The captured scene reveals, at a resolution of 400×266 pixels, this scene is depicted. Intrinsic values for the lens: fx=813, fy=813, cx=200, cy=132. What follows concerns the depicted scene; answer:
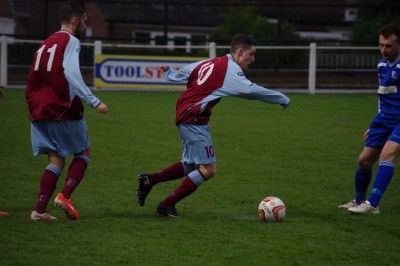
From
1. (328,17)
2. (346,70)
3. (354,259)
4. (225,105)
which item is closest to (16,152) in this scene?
(354,259)

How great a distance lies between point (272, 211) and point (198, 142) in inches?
37.8

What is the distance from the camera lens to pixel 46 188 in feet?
24.5

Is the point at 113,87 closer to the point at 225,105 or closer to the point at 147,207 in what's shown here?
the point at 225,105

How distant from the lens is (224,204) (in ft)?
28.5

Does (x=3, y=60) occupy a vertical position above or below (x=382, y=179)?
above

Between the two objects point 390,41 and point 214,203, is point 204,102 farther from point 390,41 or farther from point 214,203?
point 390,41

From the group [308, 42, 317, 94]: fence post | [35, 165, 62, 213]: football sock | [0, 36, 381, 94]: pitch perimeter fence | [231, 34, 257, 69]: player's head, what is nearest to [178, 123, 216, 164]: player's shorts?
[231, 34, 257, 69]: player's head

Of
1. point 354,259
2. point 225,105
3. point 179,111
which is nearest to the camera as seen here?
point 354,259

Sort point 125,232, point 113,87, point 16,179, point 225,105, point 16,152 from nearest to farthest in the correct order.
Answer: point 125,232, point 16,179, point 16,152, point 225,105, point 113,87

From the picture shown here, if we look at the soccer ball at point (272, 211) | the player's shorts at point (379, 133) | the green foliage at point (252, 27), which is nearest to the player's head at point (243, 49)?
the soccer ball at point (272, 211)

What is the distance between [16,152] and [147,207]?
439cm

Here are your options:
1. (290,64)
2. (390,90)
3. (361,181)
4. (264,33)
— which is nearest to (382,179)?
(361,181)

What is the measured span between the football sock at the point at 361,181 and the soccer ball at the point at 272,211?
1.25 meters

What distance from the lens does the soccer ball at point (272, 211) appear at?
301 inches
